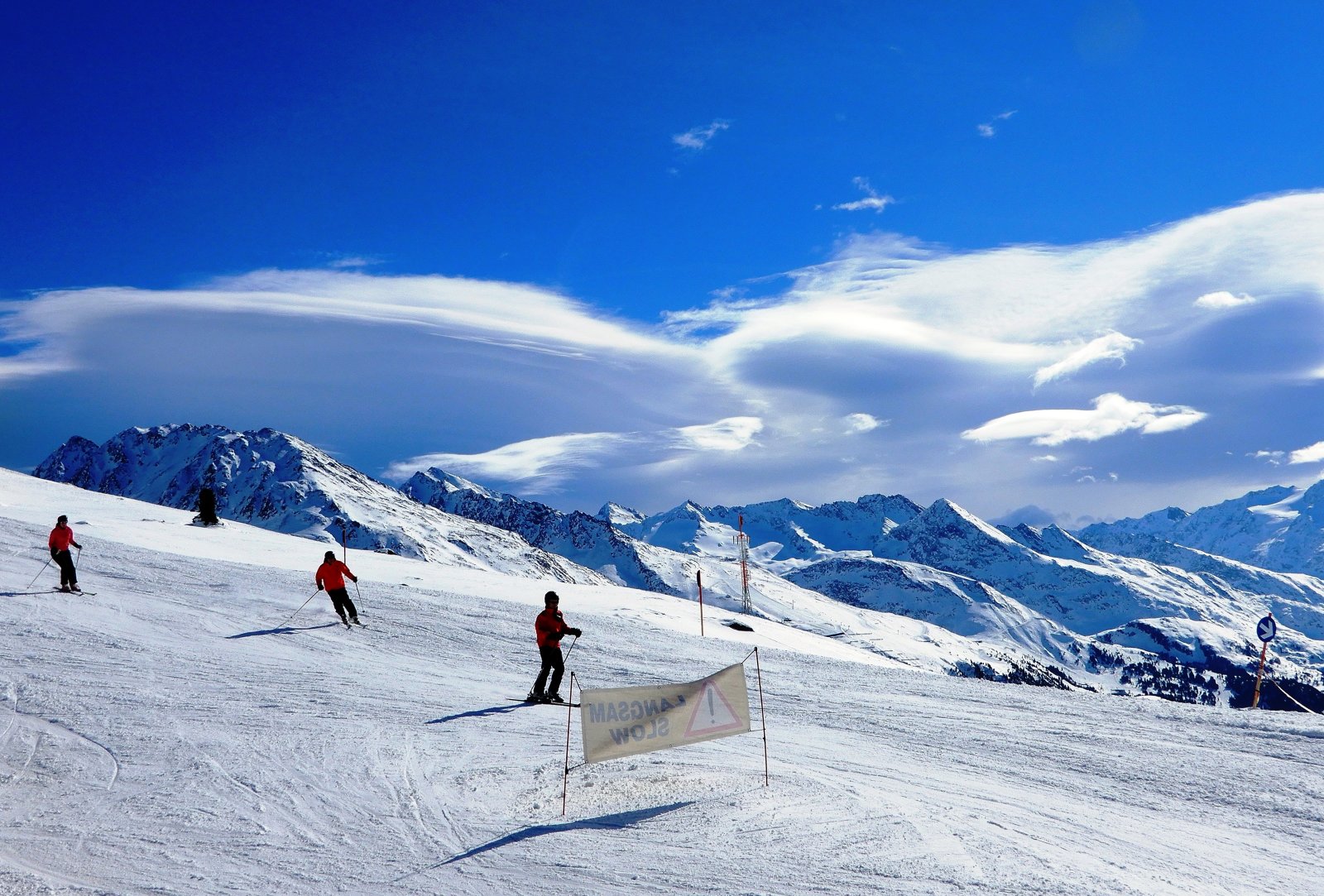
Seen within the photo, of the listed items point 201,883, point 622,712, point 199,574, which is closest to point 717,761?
point 622,712

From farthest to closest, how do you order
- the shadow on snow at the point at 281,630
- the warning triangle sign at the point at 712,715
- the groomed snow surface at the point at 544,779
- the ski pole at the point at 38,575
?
the ski pole at the point at 38,575 < the shadow on snow at the point at 281,630 < the warning triangle sign at the point at 712,715 < the groomed snow surface at the point at 544,779

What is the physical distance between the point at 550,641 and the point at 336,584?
7.90 metres

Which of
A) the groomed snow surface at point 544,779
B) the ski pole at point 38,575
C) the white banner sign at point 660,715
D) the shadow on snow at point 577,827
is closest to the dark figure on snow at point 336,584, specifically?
the groomed snow surface at point 544,779

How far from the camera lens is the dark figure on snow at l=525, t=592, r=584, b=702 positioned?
14797 millimetres

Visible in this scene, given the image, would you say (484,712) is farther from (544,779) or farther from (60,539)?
(60,539)

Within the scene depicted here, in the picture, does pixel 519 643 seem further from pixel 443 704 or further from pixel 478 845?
pixel 478 845

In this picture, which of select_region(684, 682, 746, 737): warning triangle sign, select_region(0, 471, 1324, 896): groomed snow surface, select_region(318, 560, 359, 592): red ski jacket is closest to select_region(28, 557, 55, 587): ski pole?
select_region(0, 471, 1324, 896): groomed snow surface

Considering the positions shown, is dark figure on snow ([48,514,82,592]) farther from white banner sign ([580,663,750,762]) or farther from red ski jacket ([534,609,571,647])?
white banner sign ([580,663,750,762])

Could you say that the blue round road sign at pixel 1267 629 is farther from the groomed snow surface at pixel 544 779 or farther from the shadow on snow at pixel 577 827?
the shadow on snow at pixel 577 827

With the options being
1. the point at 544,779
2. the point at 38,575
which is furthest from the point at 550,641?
the point at 38,575

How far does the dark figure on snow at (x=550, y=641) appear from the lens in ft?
48.5

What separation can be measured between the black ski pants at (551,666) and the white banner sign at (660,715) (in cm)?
444

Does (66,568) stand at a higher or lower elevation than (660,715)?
higher

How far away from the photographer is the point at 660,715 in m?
10.6
